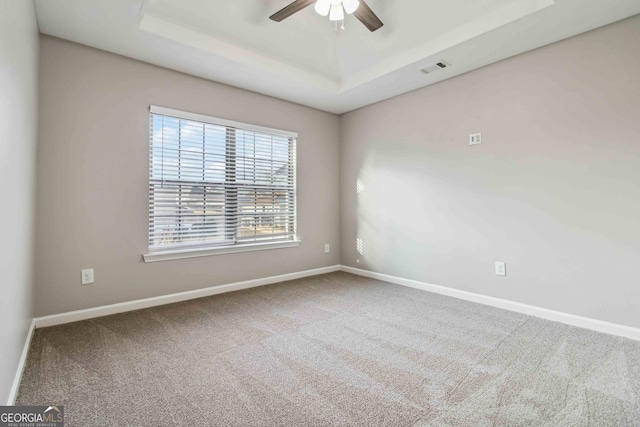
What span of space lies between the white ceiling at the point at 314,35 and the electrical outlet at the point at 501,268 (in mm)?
1971

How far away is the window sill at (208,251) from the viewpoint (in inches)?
117

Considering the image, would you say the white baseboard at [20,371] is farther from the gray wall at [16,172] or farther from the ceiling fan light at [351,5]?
the ceiling fan light at [351,5]

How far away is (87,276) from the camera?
2631 millimetres

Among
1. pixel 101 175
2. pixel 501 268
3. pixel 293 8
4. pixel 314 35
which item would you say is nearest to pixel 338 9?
pixel 293 8

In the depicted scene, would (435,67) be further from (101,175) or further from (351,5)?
(101,175)

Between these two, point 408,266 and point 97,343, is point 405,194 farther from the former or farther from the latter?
point 97,343

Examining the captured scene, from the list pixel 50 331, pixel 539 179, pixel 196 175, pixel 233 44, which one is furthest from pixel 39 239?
pixel 539 179

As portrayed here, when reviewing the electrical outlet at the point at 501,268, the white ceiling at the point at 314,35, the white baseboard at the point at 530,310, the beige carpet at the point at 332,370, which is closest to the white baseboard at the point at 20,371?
the beige carpet at the point at 332,370

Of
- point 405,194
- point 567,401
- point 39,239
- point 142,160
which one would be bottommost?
point 567,401

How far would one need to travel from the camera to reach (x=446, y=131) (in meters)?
3.34

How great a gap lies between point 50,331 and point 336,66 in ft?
12.1

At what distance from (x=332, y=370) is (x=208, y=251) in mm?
2030

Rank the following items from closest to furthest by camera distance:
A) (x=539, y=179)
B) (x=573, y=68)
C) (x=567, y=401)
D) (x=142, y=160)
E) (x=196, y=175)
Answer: (x=567, y=401) → (x=573, y=68) → (x=539, y=179) → (x=142, y=160) → (x=196, y=175)

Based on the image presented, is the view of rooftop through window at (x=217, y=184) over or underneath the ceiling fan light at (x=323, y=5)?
underneath
